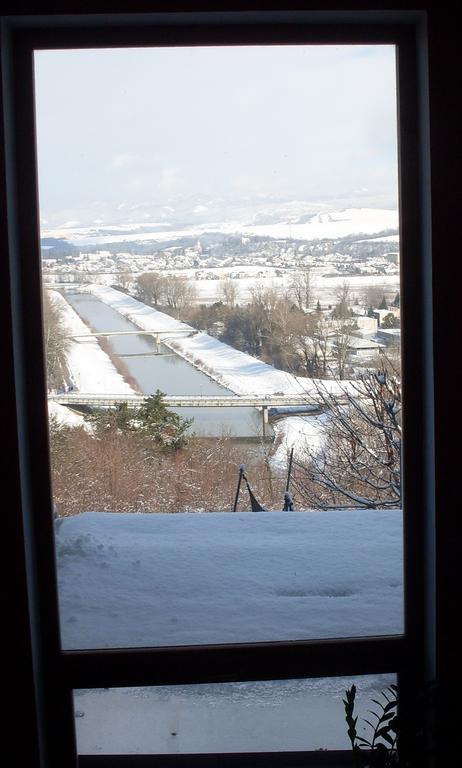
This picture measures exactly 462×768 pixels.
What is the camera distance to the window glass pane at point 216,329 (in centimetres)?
194

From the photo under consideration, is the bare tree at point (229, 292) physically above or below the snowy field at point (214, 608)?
above

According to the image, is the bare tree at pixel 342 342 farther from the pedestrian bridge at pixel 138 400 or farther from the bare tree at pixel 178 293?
the bare tree at pixel 178 293

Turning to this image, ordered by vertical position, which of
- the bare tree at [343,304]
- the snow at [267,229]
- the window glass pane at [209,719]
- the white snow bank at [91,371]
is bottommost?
the window glass pane at [209,719]

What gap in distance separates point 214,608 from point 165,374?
25.1 inches

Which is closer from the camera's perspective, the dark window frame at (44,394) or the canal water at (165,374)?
the dark window frame at (44,394)

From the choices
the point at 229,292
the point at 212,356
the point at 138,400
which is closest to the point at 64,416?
the point at 138,400

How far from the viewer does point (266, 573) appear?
80.8 inches

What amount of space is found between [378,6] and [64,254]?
97cm

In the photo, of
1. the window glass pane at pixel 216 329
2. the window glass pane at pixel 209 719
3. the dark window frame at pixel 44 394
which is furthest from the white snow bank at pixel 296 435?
the window glass pane at pixel 209 719

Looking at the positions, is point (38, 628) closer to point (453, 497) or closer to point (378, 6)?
point (453, 497)

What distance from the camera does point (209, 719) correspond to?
204cm

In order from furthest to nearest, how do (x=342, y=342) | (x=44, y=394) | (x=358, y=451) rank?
(x=358, y=451)
(x=342, y=342)
(x=44, y=394)

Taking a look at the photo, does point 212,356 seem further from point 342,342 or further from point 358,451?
point 358,451

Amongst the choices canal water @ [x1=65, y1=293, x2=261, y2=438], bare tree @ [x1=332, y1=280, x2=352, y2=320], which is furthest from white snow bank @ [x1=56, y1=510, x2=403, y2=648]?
bare tree @ [x1=332, y1=280, x2=352, y2=320]
